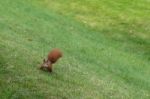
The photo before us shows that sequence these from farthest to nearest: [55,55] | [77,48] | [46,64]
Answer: [77,48] → [46,64] → [55,55]

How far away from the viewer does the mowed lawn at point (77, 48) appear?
1170 cm

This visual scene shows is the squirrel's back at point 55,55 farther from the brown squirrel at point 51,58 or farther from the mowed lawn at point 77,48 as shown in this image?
the mowed lawn at point 77,48

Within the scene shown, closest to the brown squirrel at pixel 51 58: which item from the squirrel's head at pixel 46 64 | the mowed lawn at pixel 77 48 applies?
the squirrel's head at pixel 46 64

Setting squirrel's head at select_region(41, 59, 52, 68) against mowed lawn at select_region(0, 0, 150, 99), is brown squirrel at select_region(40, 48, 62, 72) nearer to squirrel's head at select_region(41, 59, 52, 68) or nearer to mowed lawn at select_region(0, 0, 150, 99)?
squirrel's head at select_region(41, 59, 52, 68)

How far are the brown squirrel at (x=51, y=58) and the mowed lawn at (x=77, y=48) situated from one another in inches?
8.2

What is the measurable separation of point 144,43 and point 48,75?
50.2 ft

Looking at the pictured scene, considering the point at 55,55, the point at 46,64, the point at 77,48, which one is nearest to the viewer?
the point at 55,55

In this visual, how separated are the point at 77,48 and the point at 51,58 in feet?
29.1

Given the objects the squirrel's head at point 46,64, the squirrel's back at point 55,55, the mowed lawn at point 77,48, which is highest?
the squirrel's back at point 55,55

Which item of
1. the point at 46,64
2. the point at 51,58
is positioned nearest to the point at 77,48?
the point at 46,64

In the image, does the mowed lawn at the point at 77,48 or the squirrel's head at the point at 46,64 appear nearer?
the mowed lawn at the point at 77,48

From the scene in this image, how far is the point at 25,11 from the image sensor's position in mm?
26047

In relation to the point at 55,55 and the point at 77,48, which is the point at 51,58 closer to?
the point at 55,55

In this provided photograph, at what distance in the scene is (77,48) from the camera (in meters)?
20.6
